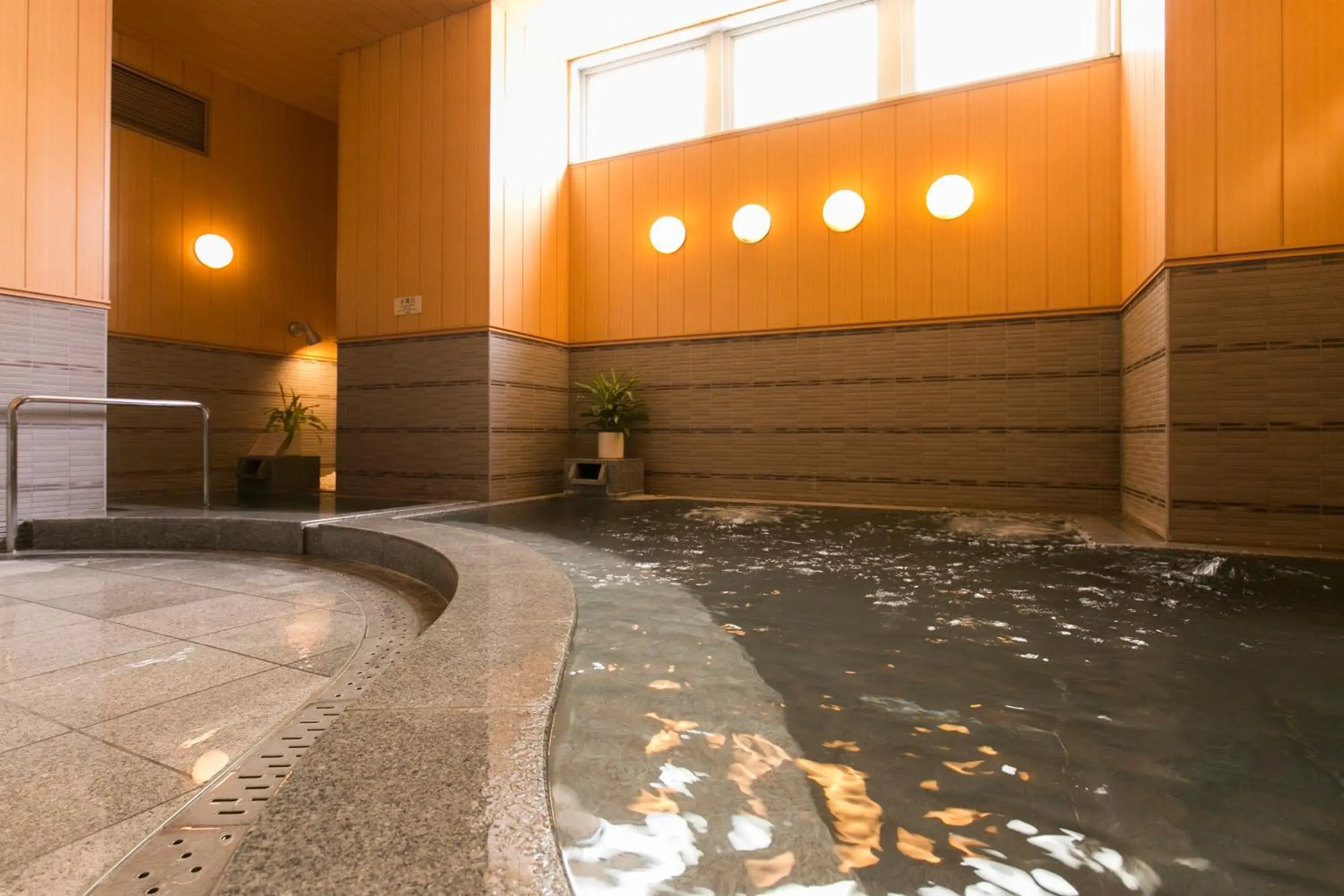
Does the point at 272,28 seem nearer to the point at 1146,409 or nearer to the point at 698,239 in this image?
the point at 698,239

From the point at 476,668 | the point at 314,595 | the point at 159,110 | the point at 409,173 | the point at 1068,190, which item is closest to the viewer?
the point at 476,668

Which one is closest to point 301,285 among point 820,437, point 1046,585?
point 820,437

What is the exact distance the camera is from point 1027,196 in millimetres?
5367

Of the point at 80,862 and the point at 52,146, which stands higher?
the point at 52,146

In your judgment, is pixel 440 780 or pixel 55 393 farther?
pixel 55 393

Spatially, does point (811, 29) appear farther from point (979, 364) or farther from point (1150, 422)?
point (1150, 422)

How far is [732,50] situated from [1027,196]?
3110 mm

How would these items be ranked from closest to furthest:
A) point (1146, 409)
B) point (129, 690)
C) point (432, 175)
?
1. point (129, 690)
2. point (1146, 409)
3. point (432, 175)

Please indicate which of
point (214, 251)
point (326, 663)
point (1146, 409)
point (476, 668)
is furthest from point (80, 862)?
point (214, 251)

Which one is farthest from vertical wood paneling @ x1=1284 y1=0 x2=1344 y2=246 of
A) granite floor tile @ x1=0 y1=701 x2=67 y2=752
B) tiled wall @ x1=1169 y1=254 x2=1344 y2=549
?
granite floor tile @ x1=0 y1=701 x2=67 y2=752

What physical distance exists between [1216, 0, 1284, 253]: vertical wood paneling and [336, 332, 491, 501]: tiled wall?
516 centimetres

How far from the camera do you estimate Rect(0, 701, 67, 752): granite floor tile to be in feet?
5.16

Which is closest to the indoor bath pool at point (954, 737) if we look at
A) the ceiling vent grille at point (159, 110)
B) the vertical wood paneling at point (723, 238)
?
the vertical wood paneling at point (723, 238)

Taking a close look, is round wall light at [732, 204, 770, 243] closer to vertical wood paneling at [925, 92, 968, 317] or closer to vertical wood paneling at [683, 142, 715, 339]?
vertical wood paneling at [683, 142, 715, 339]
